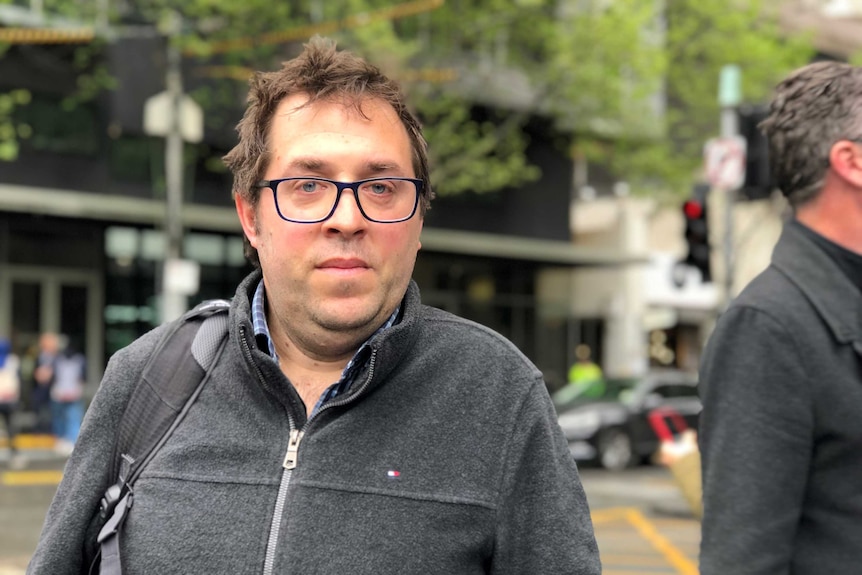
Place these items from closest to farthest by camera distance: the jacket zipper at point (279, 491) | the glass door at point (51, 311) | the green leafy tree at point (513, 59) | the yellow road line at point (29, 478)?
1. the jacket zipper at point (279, 491)
2. the yellow road line at point (29, 478)
3. the green leafy tree at point (513, 59)
4. the glass door at point (51, 311)

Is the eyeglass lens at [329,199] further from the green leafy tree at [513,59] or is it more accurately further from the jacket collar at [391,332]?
the green leafy tree at [513,59]

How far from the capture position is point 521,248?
83.4ft

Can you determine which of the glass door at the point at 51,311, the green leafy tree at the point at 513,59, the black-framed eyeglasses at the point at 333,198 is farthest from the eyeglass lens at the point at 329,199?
the glass door at the point at 51,311

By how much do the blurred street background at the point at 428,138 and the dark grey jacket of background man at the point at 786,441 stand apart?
9.67 metres

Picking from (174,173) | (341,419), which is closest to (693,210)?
(174,173)

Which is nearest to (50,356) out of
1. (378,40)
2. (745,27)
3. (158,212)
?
(158,212)

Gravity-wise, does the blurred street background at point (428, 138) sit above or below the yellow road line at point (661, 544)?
above

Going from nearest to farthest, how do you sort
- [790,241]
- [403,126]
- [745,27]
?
[403,126], [790,241], [745,27]

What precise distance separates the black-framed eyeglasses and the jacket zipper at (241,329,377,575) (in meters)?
0.24

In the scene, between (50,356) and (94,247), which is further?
(94,247)

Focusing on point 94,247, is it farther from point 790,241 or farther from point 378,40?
point 790,241

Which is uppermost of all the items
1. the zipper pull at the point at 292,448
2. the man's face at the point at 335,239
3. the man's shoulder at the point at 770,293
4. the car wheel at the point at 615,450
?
the man's face at the point at 335,239

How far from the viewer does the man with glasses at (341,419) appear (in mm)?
1938

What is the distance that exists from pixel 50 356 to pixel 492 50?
10718 millimetres
